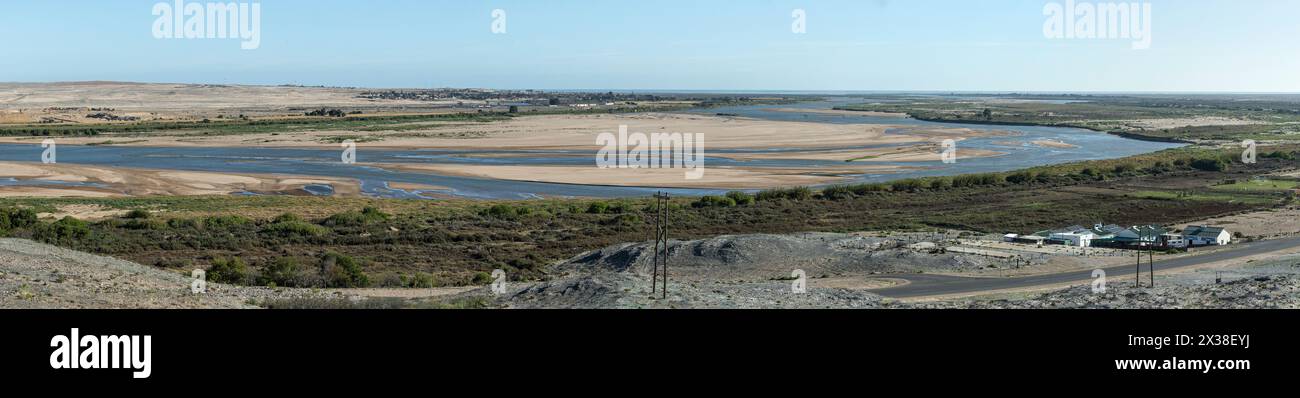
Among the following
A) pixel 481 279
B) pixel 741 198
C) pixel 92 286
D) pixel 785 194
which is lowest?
pixel 481 279

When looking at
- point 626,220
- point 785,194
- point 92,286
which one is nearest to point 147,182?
point 626,220

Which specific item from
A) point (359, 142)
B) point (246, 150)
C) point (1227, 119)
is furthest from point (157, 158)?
point (1227, 119)

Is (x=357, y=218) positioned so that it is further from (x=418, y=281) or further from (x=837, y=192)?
(x=837, y=192)

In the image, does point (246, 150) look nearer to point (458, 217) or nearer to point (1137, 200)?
point (458, 217)

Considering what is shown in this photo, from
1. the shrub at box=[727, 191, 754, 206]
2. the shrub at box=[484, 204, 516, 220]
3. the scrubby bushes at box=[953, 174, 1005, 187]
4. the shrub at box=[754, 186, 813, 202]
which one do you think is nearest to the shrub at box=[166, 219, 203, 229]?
the shrub at box=[484, 204, 516, 220]

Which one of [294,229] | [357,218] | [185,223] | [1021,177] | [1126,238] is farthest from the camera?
[1021,177]

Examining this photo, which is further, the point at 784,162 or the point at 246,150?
the point at 246,150

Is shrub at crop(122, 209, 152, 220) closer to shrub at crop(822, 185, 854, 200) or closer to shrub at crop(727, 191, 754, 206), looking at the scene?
shrub at crop(727, 191, 754, 206)
